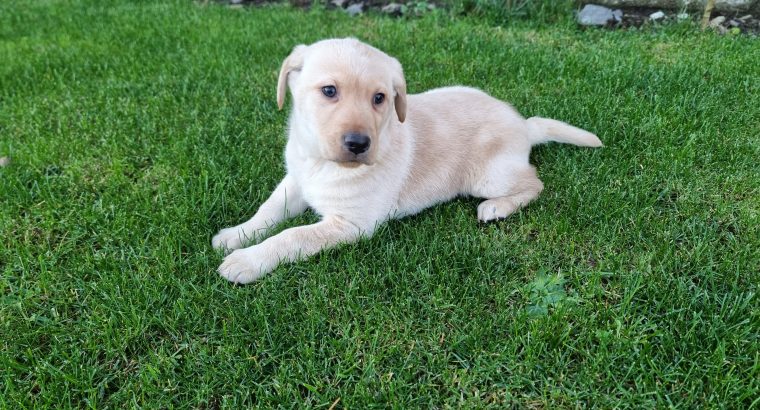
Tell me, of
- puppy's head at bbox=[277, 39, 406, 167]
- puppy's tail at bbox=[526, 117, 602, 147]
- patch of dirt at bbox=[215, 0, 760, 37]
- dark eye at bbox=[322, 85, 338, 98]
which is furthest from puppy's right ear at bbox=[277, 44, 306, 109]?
patch of dirt at bbox=[215, 0, 760, 37]

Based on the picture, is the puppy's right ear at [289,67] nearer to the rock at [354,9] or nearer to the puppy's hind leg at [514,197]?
the puppy's hind leg at [514,197]

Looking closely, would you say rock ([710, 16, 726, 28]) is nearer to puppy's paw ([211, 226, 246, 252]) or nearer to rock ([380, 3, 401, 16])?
rock ([380, 3, 401, 16])

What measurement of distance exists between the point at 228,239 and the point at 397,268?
846 millimetres

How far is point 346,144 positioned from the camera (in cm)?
231

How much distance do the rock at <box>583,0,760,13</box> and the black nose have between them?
4.53 meters

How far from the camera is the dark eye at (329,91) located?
245 cm

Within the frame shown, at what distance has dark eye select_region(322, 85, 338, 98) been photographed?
2.45m

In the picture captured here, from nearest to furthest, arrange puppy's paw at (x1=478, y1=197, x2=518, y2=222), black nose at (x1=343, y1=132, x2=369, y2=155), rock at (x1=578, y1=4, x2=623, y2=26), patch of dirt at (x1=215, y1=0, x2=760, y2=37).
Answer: black nose at (x1=343, y1=132, x2=369, y2=155) → puppy's paw at (x1=478, y1=197, x2=518, y2=222) → patch of dirt at (x1=215, y1=0, x2=760, y2=37) → rock at (x1=578, y1=4, x2=623, y2=26)

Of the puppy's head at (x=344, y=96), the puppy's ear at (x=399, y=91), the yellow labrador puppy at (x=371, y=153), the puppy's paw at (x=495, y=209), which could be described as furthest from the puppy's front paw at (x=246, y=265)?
the puppy's paw at (x=495, y=209)

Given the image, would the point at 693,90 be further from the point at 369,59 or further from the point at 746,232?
the point at 369,59

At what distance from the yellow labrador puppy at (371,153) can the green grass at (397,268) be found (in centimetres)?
11

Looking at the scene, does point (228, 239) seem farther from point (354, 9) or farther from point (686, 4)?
point (686, 4)

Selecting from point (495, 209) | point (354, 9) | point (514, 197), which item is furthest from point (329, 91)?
point (354, 9)

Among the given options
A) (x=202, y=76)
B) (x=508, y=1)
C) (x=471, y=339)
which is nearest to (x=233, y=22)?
(x=202, y=76)
